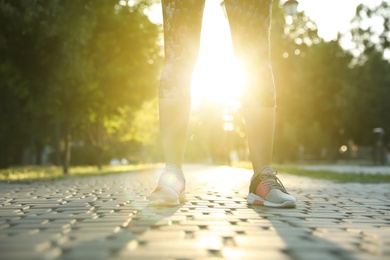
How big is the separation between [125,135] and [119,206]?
1317 inches

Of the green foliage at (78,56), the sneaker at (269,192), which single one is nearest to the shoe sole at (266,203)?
the sneaker at (269,192)

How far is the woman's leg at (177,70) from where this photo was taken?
3826mm

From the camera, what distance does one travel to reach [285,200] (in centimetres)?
337

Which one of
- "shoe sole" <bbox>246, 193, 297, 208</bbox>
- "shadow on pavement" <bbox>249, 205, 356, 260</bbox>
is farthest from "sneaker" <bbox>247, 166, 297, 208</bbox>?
"shadow on pavement" <bbox>249, 205, 356, 260</bbox>

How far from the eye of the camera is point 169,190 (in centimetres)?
341

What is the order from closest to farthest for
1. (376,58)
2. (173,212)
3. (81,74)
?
(173,212), (81,74), (376,58)

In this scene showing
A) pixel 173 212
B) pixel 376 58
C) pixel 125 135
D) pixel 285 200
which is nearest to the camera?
pixel 173 212

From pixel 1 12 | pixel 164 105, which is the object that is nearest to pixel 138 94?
pixel 1 12

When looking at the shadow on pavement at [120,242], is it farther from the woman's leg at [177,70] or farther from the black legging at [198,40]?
the black legging at [198,40]

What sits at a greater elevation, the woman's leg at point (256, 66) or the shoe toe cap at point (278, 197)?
the woman's leg at point (256, 66)

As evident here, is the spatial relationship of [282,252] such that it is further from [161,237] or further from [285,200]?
[285,200]

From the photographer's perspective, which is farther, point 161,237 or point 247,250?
point 161,237

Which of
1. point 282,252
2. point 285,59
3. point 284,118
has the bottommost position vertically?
point 282,252

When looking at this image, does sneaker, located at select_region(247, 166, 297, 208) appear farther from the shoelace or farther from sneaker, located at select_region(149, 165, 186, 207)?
sneaker, located at select_region(149, 165, 186, 207)
